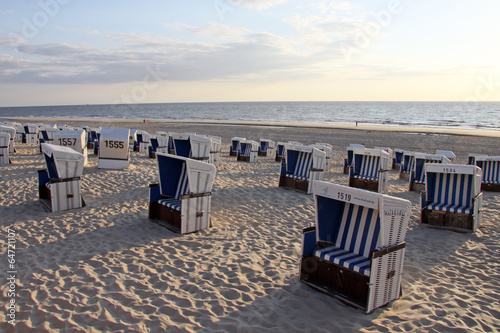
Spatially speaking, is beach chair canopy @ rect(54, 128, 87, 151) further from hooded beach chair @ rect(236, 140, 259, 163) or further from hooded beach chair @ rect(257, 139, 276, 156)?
hooded beach chair @ rect(257, 139, 276, 156)

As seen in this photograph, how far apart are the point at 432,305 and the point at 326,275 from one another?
1296 mm

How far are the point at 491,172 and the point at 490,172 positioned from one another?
3 cm

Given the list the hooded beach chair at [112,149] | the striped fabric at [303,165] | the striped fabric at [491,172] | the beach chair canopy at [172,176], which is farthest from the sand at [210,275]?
the hooded beach chair at [112,149]

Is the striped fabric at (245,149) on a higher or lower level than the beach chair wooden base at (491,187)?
higher

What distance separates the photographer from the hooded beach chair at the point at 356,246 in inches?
159

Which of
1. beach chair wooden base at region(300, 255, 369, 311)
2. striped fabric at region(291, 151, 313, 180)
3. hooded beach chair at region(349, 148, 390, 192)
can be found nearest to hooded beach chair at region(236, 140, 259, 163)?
striped fabric at region(291, 151, 313, 180)

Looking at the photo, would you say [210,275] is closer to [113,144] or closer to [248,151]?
[113,144]

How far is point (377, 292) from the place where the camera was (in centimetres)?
407

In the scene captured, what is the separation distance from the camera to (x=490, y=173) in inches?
447

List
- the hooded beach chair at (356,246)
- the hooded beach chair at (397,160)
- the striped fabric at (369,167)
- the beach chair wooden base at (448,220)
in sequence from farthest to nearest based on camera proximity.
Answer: the hooded beach chair at (397,160) → the striped fabric at (369,167) → the beach chair wooden base at (448,220) → the hooded beach chair at (356,246)

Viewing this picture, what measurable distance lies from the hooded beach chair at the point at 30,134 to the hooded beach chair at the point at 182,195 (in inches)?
668

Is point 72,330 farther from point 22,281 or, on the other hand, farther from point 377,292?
point 377,292

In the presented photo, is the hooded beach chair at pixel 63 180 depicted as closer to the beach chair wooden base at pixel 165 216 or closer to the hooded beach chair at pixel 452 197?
the beach chair wooden base at pixel 165 216

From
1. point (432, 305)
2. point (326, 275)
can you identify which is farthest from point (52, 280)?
point (432, 305)
